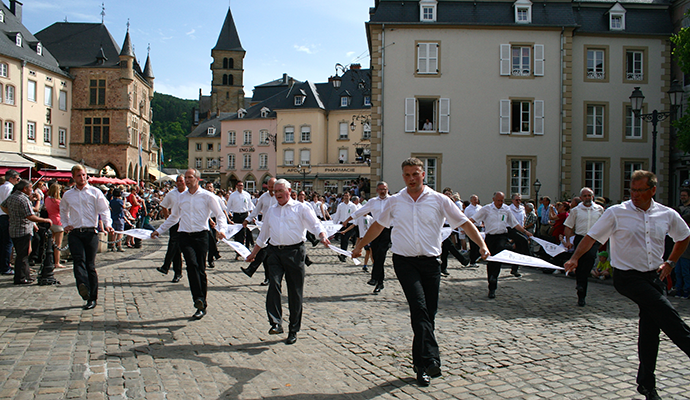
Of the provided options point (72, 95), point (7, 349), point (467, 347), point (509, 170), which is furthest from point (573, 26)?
point (72, 95)

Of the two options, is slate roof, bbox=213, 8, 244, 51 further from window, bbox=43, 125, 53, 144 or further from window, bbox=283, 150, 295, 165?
window, bbox=43, 125, 53, 144

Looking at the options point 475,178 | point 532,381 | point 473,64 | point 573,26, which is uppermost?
point 573,26

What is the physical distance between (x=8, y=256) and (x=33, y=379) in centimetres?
767

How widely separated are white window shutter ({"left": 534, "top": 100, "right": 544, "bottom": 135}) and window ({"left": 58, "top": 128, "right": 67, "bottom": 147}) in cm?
4215

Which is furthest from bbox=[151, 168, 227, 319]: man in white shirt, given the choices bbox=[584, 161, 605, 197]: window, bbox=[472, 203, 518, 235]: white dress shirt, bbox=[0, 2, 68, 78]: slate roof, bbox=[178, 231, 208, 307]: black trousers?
bbox=[0, 2, 68, 78]: slate roof

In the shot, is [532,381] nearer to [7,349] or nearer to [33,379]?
[33,379]

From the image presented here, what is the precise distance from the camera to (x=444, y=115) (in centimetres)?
2944

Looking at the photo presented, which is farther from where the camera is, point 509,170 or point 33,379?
point 509,170

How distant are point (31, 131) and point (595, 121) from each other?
42.2 metres

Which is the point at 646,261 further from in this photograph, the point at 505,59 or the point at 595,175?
the point at 595,175

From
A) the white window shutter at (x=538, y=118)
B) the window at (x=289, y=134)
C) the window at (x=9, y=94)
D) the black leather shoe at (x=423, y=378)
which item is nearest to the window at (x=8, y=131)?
the window at (x=9, y=94)

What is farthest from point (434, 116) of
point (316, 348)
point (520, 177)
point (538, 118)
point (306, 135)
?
point (306, 135)

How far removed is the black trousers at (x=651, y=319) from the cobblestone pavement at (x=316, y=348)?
307 millimetres

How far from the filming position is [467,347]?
20.3 feet
